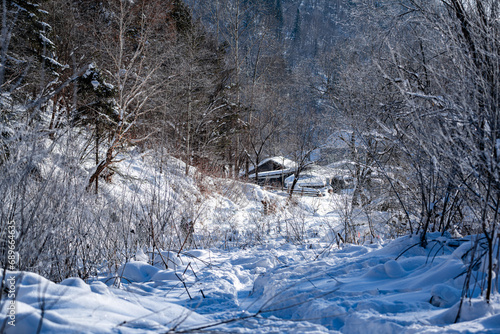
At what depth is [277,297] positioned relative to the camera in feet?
7.70

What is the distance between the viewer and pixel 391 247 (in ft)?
10.3

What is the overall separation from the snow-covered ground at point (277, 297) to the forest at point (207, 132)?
18cm

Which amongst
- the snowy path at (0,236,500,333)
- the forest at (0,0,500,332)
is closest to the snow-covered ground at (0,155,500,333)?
the snowy path at (0,236,500,333)

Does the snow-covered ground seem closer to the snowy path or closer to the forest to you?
the snowy path

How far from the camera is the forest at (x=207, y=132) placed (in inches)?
99.3

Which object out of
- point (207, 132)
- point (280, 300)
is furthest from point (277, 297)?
point (207, 132)

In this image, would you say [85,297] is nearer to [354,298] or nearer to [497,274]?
[354,298]

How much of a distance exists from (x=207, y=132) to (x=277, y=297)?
16.7m

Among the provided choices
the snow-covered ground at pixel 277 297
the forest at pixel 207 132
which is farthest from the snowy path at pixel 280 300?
the forest at pixel 207 132

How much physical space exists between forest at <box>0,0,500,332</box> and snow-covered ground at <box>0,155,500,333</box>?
0.59ft

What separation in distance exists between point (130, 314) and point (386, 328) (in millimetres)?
1340

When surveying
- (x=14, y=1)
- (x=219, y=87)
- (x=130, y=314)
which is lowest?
(x=130, y=314)

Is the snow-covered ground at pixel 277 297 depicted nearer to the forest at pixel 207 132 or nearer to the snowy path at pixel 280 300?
the snowy path at pixel 280 300

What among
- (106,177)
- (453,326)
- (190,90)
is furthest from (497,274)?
(190,90)
